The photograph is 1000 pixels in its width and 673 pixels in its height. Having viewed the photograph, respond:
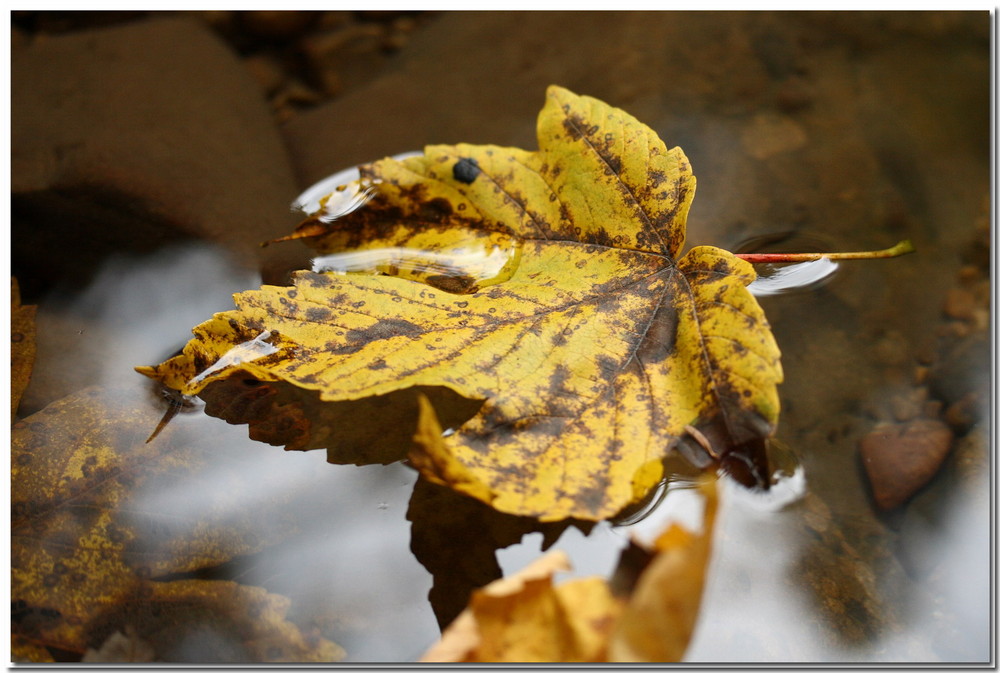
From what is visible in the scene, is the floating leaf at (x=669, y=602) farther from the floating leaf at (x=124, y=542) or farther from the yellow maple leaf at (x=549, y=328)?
the floating leaf at (x=124, y=542)

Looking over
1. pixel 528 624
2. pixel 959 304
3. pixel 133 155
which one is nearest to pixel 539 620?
pixel 528 624

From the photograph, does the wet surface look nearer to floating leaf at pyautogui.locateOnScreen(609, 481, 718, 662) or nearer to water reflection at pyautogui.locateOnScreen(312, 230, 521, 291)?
water reflection at pyautogui.locateOnScreen(312, 230, 521, 291)

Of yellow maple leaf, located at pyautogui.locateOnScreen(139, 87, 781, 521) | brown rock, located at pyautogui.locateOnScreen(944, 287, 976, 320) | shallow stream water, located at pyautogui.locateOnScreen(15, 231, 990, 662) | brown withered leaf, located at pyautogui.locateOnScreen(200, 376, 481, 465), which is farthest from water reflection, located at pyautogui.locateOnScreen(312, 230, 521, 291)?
brown rock, located at pyautogui.locateOnScreen(944, 287, 976, 320)

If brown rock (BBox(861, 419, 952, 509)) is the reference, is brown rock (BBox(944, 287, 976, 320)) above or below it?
above

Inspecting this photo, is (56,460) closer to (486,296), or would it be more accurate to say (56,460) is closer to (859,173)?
(486,296)

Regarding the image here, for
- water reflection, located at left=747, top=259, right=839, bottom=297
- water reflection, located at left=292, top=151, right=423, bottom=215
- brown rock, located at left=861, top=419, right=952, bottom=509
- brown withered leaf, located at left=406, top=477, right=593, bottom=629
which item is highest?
water reflection, located at left=292, top=151, right=423, bottom=215

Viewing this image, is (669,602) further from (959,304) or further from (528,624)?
(959,304)

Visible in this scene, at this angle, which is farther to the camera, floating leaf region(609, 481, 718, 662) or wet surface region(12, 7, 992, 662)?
wet surface region(12, 7, 992, 662)

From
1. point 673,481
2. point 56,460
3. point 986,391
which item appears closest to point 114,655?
point 56,460

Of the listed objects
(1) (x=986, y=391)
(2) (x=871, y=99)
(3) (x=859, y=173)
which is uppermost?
(2) (x=871, y=99)
